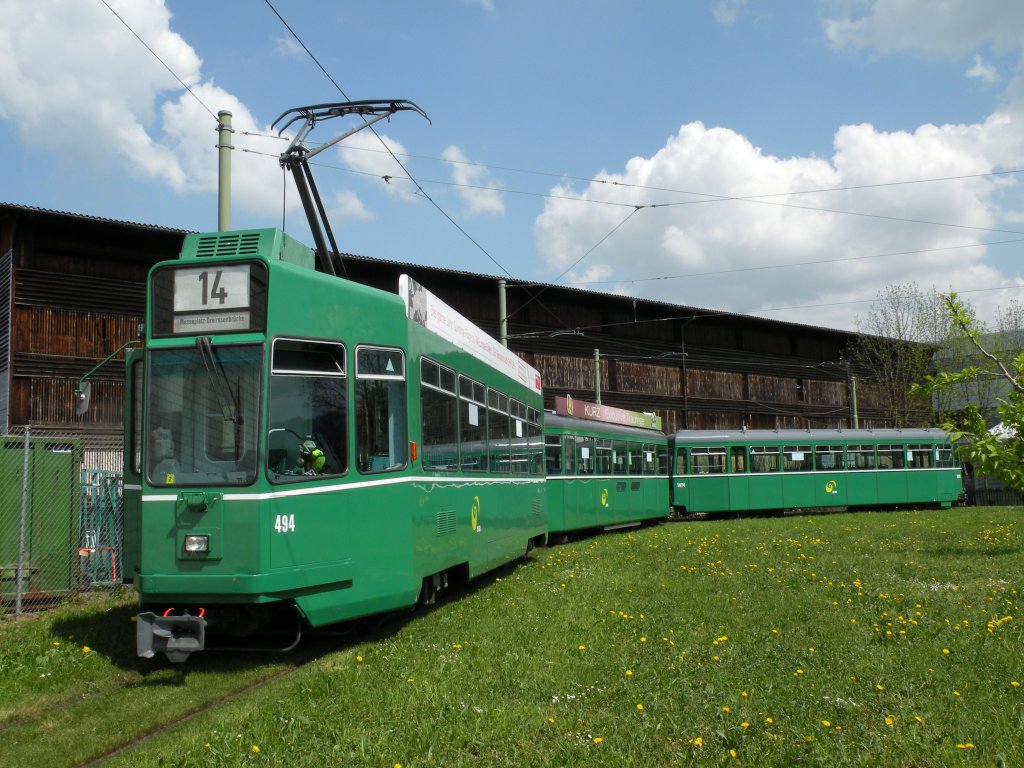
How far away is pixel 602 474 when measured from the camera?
23.1m

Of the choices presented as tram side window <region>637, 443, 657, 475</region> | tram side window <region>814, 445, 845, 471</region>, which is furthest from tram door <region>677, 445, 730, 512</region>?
tram side window <region>814, 445, 845, 471</region>

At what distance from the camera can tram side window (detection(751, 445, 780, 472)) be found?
31.6m

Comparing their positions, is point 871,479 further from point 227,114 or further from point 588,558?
point 227,114

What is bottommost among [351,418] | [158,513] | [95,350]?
[158,513]

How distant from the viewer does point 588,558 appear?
49.7 ft

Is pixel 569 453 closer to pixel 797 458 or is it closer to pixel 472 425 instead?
pixel 472 425

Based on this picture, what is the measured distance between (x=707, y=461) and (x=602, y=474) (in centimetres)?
897

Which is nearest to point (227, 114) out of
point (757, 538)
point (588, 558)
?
→ point (588, 558)

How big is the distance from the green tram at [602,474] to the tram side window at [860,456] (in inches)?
297

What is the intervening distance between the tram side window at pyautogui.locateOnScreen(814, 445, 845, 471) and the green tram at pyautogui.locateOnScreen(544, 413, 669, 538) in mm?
6123

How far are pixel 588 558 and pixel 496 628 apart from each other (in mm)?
6685

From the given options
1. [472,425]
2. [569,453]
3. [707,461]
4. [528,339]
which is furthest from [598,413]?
[472,425]

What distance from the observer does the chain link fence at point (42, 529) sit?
34.7ft

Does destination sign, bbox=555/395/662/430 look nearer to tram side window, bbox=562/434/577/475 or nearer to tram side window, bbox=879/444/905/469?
tram side window, bbox=562/434/577/475
